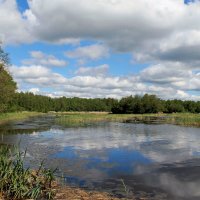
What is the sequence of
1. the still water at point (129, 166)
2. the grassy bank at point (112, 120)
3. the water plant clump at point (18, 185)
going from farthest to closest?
the grassy bank at point (112, 120)
the still water at point (129, 166)
the water plant clump at point (18, 185)


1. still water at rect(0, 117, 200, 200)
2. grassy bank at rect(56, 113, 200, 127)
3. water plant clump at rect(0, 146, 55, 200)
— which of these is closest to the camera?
water plant clump at rect(0, 146, 55, 200)

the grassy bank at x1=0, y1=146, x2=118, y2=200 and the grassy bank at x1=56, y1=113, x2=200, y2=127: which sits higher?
the grassy bank at x1=56, y1=113, x2=200, y2=127

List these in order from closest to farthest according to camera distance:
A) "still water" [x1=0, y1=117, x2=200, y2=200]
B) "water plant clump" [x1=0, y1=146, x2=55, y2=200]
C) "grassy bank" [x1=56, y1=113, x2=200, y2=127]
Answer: "water plant clump" [x1=0, y1=146, x2=55, y2=200], "still water" [x1=0, y1=117, x2=200, y2=200], "grassy bank" [x1=56, y1=113, x2=200, y2=127]

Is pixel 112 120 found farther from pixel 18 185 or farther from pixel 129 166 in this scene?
pixel 18 185

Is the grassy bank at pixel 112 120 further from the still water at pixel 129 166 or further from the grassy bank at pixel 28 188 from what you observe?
the grassy bank at pixel 28 188

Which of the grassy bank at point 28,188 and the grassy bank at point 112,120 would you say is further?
the grassy bank at point 112,120

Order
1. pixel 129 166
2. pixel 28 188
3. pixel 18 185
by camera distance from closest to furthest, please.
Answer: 1. pixel 18 185
2. pixel 28 188
3. pixel 129 166

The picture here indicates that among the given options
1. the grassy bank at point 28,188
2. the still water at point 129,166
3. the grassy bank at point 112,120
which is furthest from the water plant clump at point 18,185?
the grassy bank at point 112,120

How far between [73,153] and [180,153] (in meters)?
8.25

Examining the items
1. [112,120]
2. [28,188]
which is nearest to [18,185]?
[28,188]

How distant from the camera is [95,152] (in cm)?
2697

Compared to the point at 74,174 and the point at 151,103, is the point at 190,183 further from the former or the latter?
the point at 151,103

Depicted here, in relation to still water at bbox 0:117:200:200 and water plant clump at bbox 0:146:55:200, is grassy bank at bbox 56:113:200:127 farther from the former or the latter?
water plant clump at bbox 0:146:55:200

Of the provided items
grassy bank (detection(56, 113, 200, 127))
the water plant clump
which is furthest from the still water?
grassy bank (detection(56, 113, 200, 127))
